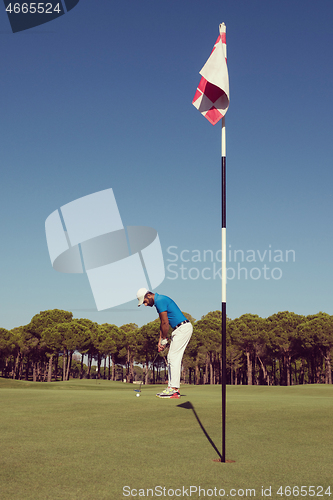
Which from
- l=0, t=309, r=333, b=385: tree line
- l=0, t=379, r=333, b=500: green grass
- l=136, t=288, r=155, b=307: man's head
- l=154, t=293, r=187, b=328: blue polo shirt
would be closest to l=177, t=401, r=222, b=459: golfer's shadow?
l=0, t=379, r=333, b=500: green grass

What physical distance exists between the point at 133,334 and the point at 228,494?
71.9 metres

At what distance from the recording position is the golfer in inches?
394

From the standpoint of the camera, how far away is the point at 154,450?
526 centimetres

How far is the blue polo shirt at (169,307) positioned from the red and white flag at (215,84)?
4589 mm

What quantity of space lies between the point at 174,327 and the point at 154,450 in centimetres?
510

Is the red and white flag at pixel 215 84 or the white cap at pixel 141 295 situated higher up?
the red and white flag at pixel 215 84

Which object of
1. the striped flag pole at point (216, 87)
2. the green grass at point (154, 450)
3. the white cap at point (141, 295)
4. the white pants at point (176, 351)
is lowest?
the green grass at point (154, 450)

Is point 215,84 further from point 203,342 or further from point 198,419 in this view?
point 203,342

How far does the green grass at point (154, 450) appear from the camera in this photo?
3979mm

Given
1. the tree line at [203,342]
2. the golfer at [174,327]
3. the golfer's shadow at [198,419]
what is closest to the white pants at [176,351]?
the golfer at [174,327]

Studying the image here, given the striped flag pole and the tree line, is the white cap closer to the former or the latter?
the striped flag pole

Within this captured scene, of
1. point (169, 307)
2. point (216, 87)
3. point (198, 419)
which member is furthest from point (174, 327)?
point (216, 87)

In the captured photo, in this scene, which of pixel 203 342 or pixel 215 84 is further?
pixel 203 342

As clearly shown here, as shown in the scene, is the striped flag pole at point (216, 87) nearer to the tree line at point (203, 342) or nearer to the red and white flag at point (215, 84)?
the red and white flag at point (215, 84)
